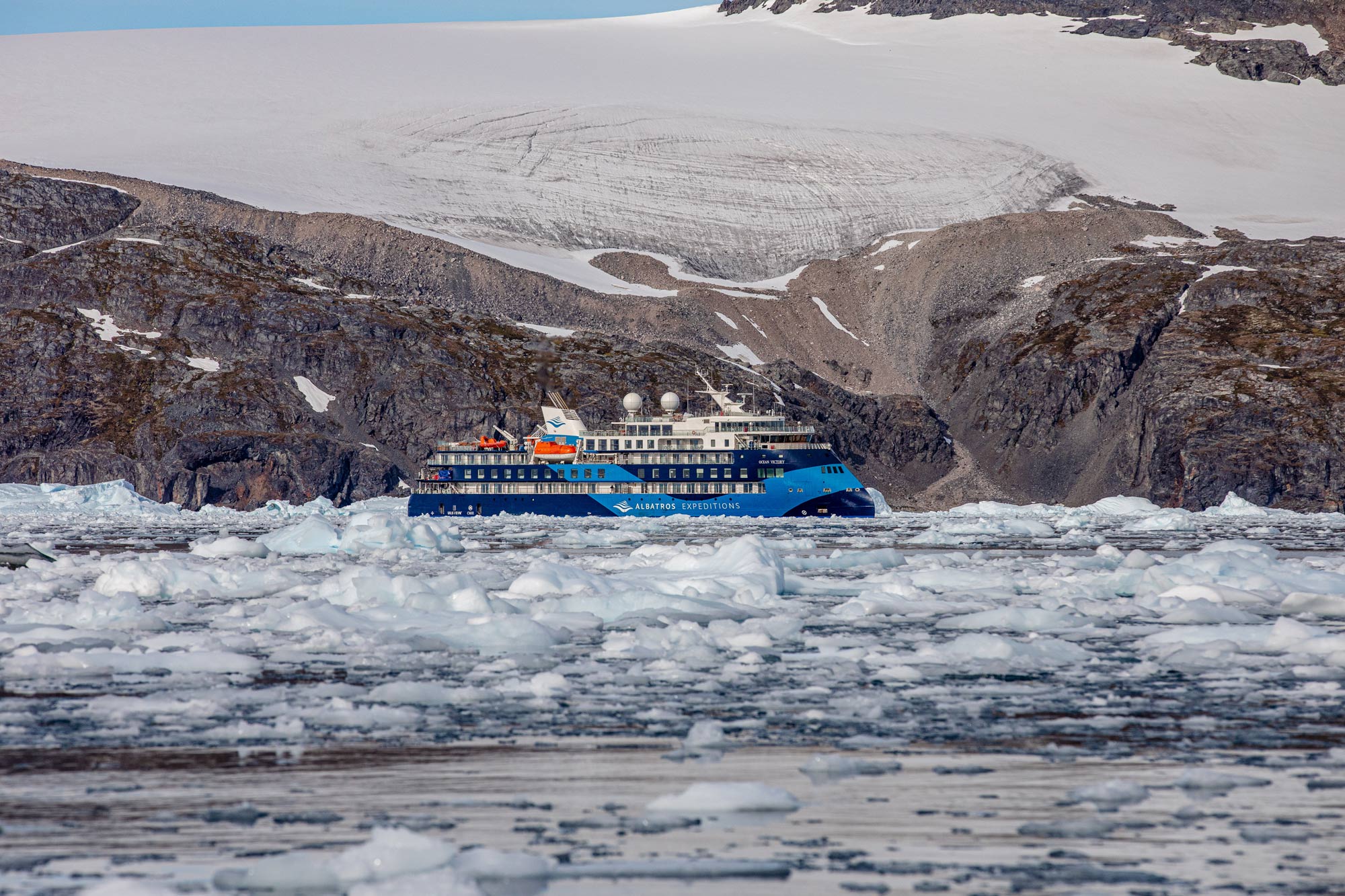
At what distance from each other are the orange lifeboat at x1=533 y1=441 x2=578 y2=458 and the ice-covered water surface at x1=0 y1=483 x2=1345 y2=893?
2436 inches

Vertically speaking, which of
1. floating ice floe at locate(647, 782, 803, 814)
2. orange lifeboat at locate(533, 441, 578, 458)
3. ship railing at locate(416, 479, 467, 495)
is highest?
floating ice floe at locate(647, 782, 803, 814)

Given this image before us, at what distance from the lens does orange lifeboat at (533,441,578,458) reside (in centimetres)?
9456

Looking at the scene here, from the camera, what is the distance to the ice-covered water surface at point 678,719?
33.1 feet

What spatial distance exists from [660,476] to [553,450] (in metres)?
8.81

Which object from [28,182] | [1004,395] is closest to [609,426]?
[1004,395]

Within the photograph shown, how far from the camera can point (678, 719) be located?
1524cm

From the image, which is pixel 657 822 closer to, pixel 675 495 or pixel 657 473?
pixel 675 495

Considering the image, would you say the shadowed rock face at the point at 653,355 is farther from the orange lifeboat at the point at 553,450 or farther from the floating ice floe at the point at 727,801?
the floating ice floe at the point at 727,801

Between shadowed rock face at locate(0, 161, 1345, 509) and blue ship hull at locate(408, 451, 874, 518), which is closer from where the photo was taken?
blue ship hull at locate(408, 451, 874, 518)

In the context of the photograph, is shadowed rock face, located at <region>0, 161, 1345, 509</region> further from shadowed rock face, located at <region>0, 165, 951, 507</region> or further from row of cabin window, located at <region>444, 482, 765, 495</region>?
row of cabin window, located at <region>444, 482, 765, 495</region>

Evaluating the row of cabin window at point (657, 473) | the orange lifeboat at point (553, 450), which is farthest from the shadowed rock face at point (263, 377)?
the row of cabin window at point (657, 473)

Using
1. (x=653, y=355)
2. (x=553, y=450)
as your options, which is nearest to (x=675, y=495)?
(x=553, y=450)

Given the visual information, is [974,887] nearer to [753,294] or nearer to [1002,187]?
[753,294]

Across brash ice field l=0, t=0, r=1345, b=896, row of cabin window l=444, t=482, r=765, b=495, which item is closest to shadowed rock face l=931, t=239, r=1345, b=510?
brash ice field l=0, t=0, r=1345, b=896
